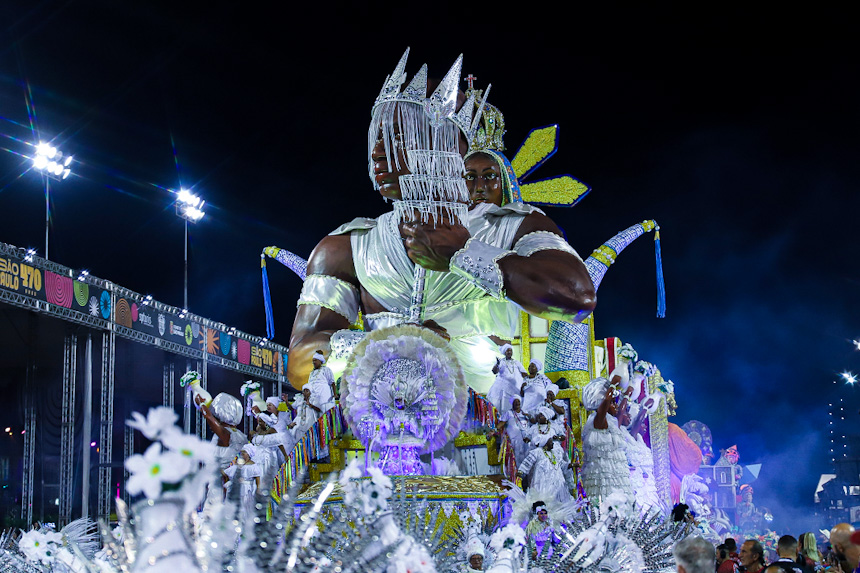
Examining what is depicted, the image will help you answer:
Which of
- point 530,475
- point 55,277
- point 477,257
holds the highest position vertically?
point 55,277

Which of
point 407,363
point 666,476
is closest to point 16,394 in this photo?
point 666,476

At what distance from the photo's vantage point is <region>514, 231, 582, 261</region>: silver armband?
4012mm

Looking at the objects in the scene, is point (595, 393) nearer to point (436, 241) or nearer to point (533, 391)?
point (533, 391)

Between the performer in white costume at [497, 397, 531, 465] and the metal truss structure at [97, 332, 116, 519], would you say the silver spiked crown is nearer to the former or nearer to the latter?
the performer in white costume at [497, 397, 531, 465]

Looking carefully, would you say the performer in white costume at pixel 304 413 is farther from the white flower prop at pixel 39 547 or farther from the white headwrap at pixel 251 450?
the white flower prop at pixel 39 547

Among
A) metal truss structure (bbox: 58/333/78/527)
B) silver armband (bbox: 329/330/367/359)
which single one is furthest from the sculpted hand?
metal truss structure (bbox: 58/333/78/527)

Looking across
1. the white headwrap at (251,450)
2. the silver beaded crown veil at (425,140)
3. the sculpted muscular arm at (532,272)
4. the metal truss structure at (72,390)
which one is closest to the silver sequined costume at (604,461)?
the sculpted muscular arm at (532,272)

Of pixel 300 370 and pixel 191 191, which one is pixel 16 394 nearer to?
pixel 191 191

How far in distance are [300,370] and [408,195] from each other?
109 centimetres

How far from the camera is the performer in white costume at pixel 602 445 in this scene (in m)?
4.69

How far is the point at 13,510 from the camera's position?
11562 mm

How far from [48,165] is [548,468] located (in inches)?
345

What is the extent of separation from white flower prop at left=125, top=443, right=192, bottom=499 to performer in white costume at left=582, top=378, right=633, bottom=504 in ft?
11.3

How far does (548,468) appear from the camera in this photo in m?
4.17
